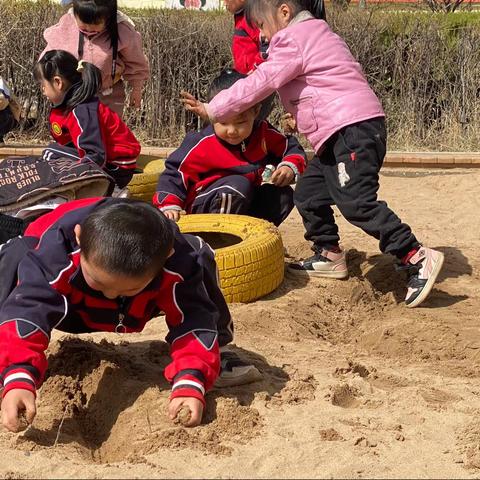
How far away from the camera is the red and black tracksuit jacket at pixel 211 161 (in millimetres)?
5898

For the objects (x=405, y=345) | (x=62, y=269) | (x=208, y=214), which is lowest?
(x=405, y=345)

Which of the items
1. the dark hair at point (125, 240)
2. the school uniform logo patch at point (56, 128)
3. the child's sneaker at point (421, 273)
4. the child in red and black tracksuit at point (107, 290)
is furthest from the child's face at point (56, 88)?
the dark hair at point (125, 240)

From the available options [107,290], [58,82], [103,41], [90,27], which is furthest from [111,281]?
[103,41]

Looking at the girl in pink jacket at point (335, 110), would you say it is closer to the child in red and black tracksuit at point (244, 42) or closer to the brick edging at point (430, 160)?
the child in red and black tracksuit at point (244, 42)

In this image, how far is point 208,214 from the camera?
587cm

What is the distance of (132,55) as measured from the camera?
734 centimetres

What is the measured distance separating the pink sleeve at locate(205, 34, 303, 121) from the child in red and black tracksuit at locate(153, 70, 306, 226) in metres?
0.31

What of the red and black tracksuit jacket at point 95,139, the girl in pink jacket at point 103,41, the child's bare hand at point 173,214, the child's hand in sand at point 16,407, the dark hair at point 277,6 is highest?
the dark hair at point 277,6

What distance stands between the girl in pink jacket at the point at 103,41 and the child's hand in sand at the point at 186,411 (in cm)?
414

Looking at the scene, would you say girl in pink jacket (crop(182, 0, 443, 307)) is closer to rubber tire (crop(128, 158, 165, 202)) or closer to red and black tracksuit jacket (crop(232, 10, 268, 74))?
rubber tire (crop(128, 158, 165, 202))

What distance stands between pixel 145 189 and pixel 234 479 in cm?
427

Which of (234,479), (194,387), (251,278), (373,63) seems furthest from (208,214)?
(373,63)

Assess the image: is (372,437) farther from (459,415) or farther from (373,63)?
(373,63)

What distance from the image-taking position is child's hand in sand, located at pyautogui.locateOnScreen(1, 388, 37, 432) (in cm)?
316
